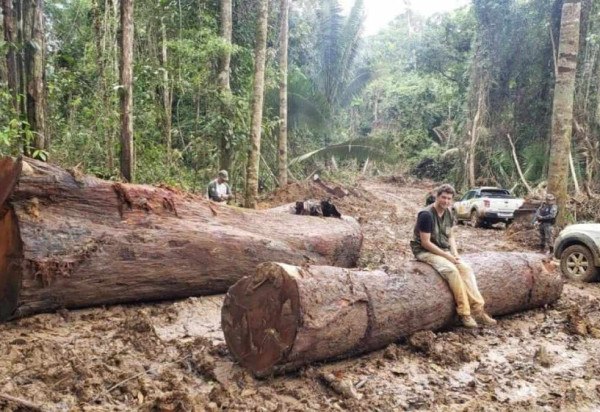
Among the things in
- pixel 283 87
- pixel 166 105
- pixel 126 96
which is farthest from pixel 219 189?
pixel 283 87

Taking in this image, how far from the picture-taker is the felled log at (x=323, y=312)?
4.57m

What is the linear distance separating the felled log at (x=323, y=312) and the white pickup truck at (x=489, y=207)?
13.5 metres

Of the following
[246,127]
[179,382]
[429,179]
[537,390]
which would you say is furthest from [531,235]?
[429,179]

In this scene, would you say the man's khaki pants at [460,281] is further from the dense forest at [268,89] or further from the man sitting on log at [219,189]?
the man sitting on log at [219,189]

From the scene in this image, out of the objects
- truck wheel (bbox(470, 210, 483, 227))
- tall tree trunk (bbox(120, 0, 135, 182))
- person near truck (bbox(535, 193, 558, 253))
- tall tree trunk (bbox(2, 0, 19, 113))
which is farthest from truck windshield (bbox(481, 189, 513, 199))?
tall tree trunk (bbox(2, 0, 19, 113))

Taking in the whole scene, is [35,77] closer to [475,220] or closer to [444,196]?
[444,196]

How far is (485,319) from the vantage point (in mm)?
6371

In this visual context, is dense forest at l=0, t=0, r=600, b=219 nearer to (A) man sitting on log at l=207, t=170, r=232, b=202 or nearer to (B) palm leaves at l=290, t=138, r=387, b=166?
(B) palm leaves at l=290, t=138, r=387, b=166

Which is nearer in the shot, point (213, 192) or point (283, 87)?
point (213, 192)

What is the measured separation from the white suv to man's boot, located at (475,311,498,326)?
13.0 feet

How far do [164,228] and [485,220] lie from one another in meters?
14.7

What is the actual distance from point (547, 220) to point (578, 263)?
2.77 metres

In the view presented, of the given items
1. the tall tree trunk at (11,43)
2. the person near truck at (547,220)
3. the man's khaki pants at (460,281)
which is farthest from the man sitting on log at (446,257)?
the tall tree trunk at (11,43)

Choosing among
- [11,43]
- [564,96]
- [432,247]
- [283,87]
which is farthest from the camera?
[283,87]
